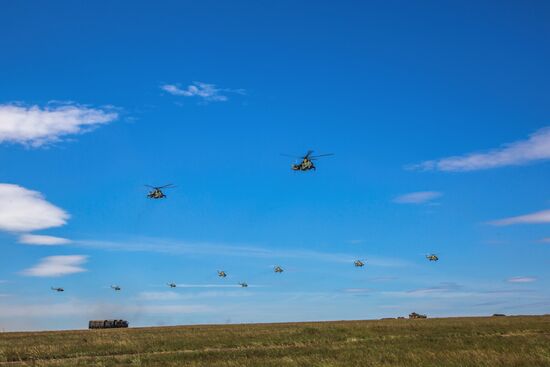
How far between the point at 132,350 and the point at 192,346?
15.2ft

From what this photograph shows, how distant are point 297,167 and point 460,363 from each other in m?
14.7

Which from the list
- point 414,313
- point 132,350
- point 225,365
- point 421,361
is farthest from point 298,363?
point 414,313

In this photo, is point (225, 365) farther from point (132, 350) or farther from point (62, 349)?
point (62, 349)

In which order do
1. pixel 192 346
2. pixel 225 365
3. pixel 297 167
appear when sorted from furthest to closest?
pixel 192 346 < pixel 297 167 < pixel 225 365

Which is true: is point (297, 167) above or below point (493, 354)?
above

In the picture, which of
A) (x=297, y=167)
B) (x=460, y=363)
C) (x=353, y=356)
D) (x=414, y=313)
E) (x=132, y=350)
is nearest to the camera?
(x=460, y=363)

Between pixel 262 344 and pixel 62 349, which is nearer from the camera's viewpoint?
pixel 62 349

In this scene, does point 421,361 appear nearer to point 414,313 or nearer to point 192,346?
point 192,346

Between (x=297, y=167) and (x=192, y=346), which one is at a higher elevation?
(x=297, y=167)

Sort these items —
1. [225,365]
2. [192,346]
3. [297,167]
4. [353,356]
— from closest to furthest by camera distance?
[225,365] → [353,356] → [297,167] → [192,346]

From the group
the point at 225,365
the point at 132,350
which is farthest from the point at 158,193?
the point at 225,365

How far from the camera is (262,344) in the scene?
38.5 meters

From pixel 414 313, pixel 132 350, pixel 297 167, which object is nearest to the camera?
pixel 297 167

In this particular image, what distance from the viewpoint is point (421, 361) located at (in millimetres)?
21172
